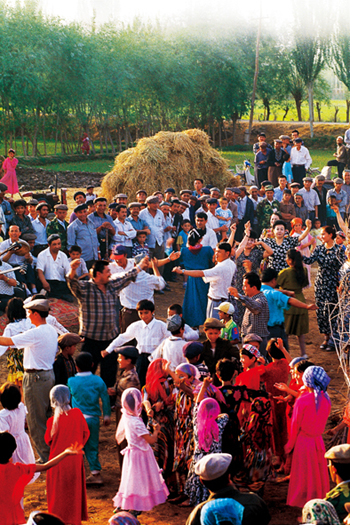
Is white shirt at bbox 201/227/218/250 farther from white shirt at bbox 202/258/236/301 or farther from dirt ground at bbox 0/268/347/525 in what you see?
dirt ground at bbox 0/268/347/525

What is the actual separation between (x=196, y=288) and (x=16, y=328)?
3758mm

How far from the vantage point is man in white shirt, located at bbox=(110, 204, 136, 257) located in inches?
464

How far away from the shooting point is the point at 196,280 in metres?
10.0

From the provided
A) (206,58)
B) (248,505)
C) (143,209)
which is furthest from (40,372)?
(206,58)

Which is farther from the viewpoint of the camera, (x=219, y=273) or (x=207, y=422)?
(x=219, y=273)

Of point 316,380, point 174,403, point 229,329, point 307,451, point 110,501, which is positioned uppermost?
point 316,380

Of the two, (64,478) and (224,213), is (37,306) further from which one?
(224,213)

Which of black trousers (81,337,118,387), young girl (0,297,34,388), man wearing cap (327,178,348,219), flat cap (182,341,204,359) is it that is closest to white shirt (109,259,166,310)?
black trousers (81,337,118,387)

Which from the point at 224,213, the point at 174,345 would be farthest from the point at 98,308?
the point at 224,213

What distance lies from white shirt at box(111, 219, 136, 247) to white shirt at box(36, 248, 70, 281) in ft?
5.73

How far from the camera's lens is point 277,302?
802cm

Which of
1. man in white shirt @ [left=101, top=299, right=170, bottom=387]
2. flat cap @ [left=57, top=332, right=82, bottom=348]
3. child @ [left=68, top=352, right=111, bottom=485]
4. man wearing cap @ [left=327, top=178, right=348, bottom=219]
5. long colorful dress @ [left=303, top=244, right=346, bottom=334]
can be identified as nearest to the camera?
child @ [left=68, top=352, right=111, bottom=485]

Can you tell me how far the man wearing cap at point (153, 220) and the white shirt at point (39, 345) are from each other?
20.7 ft

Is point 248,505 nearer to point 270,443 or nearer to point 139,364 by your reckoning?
point 270,443
